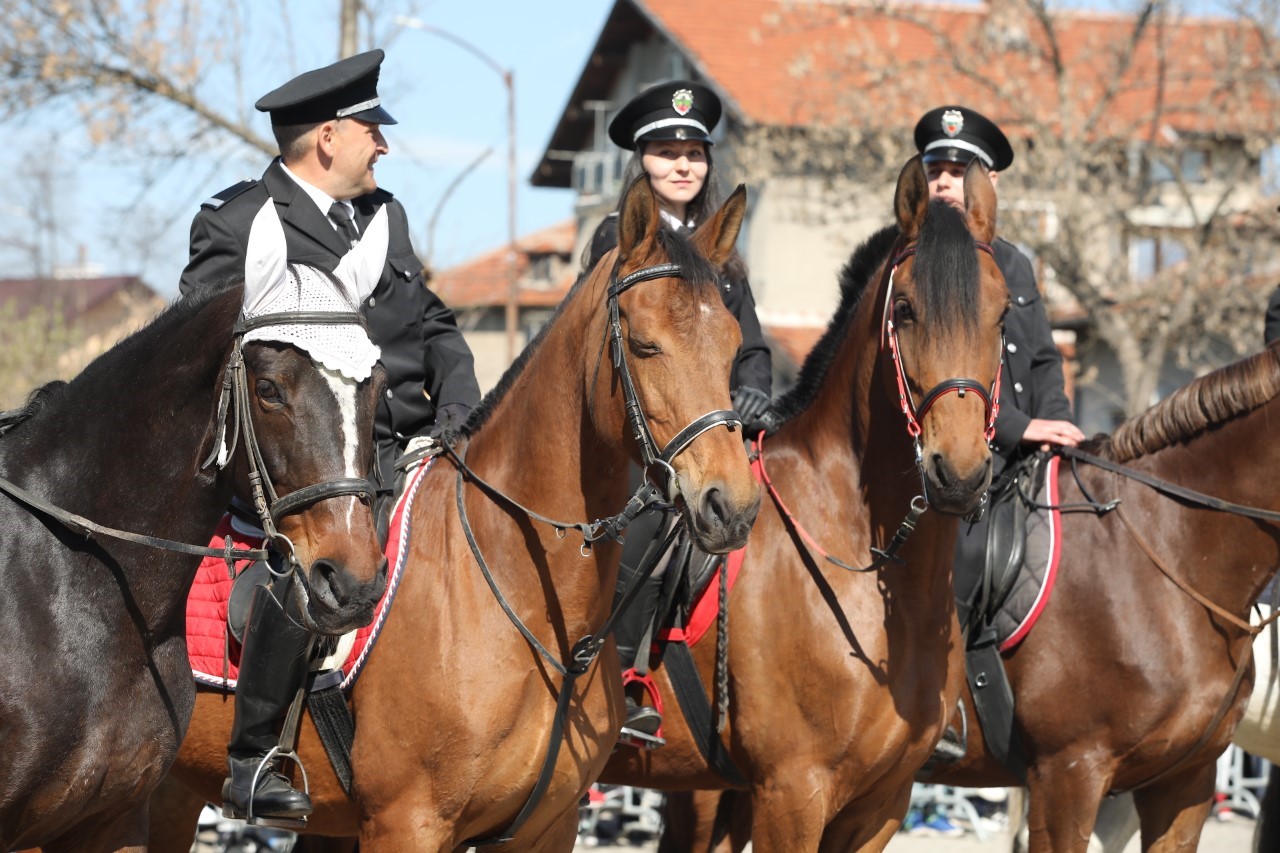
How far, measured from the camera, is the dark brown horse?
5.76 meters

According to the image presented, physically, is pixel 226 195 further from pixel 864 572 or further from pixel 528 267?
pixel 528 267

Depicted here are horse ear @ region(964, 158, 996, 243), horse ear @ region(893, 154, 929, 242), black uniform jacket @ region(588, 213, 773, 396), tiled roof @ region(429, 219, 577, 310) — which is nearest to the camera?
horse ear @ region(893, 154, 929, 242)

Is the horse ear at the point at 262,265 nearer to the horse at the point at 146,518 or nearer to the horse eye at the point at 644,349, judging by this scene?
the horse at the point at 146,518

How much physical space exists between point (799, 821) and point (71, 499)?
262 centimetres

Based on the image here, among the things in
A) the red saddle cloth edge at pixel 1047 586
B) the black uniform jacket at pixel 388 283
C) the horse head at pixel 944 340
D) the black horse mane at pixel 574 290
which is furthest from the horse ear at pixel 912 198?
the black uniform jacket at pixel 388 283

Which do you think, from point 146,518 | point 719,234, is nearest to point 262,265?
point 146,518

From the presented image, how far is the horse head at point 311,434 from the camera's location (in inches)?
141

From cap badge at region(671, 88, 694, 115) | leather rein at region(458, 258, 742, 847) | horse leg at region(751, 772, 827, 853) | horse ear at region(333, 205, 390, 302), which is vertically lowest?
horse leg at region(751, 772, 827, 853)

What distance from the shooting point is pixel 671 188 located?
5.70 m

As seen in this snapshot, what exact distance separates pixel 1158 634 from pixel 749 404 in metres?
1.85

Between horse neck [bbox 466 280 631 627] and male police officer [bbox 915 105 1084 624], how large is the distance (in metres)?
2.03

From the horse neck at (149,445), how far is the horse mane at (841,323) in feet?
8.02

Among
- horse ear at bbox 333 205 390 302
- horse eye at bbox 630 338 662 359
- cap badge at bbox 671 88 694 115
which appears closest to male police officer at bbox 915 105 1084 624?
cap badge at bbox 671 88 694 115

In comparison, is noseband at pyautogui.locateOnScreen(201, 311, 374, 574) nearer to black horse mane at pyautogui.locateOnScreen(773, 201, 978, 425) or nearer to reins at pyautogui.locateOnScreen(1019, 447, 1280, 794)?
black horse mane at pyautogui.locateOnScreen(773, 201, 978, 425)
